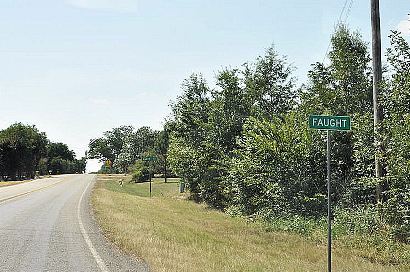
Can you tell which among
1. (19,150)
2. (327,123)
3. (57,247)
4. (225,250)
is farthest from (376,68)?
(19,150)

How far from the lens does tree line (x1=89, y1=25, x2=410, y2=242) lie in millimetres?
13750

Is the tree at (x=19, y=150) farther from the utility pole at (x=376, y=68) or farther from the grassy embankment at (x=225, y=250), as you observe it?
the utility pole at (x=376, y=68)

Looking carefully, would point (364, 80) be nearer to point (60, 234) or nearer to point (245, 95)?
point (245, 95)

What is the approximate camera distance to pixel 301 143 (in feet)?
59.7

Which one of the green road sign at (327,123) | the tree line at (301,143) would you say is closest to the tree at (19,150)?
the tree line at (301,143)

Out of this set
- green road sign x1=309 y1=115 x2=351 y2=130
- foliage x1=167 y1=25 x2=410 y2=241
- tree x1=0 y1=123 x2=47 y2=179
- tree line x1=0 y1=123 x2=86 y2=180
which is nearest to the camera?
green road sign x1=309 y1=115 x2=351 y2=130

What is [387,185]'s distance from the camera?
14.3 meters

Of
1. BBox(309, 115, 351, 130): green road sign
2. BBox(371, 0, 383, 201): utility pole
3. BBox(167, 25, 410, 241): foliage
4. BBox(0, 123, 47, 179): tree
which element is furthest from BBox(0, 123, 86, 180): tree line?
BBox(309, 115, 351, 130): green road sign

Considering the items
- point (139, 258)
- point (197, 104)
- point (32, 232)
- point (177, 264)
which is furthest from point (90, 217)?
point (197, 104)

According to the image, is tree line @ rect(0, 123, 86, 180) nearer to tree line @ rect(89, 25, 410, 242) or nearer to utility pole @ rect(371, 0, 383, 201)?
tree line @ rect(89, 25, 410, 242)

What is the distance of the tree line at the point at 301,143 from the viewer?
45.1 ft

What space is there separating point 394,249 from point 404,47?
20.1 ft

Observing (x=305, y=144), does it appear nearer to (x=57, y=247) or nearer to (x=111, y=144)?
(x=57, y=247)

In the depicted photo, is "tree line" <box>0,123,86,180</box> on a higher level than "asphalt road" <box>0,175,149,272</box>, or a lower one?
higher
